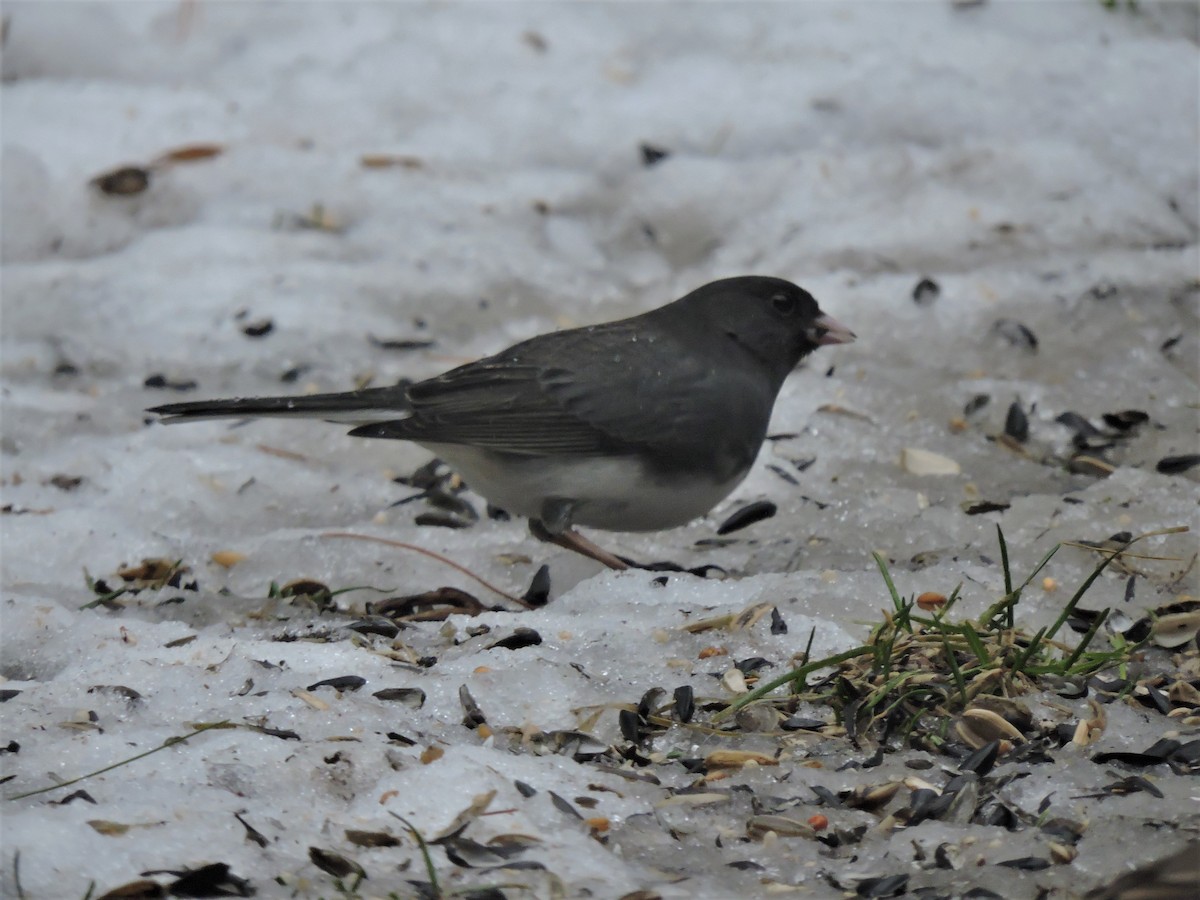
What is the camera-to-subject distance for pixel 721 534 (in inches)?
187

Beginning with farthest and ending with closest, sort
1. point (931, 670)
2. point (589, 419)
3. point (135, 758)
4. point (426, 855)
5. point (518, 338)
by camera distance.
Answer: point (518, 338), point (589, 419), point (931, 670), point (135, 758), point (426, 855)

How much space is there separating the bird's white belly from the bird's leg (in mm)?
45

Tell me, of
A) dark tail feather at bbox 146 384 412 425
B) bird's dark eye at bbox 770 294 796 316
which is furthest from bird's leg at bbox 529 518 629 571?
bird's dark eye at bbox 770 294 796 316

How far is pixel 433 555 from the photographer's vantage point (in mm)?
4410

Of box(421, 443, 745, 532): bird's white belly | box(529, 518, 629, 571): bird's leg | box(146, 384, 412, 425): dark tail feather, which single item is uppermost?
box(146, 384, 412, 425): dark tail feather

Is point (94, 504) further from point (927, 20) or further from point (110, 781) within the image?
point (927, 20)

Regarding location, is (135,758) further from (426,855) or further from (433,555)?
(433,555)

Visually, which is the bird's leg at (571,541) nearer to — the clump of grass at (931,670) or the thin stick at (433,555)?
the thin stick at (433,555)

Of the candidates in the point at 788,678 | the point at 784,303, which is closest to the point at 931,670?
the point at 788,678

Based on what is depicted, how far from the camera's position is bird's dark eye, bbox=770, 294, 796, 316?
479 cm

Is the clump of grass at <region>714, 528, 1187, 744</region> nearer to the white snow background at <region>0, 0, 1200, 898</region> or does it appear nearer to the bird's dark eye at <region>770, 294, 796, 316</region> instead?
the white snow background at <region>0, 0, 1200, 898</region>

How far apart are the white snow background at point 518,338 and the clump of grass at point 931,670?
0.39 ft

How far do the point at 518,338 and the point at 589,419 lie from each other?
1784 millimetres

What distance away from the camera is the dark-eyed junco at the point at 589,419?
428cm
